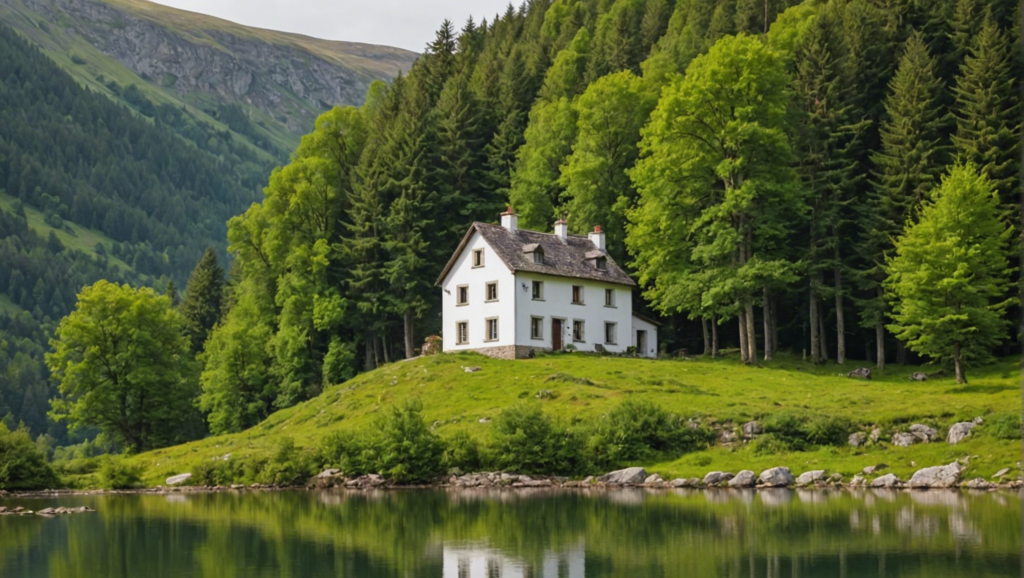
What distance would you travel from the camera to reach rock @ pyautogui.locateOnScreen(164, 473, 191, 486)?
Result: 53.8 m

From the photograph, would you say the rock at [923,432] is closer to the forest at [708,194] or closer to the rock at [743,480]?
the rock at [743,480]

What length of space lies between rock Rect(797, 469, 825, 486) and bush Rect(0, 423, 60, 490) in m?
32.8

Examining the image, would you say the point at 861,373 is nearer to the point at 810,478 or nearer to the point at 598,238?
the point at 598,238

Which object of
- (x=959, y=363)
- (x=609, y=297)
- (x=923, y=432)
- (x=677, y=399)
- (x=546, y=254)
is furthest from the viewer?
(x=609, y=297)

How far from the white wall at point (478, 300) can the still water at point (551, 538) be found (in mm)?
24965

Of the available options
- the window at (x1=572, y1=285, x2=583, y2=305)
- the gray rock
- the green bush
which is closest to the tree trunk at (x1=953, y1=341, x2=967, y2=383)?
the gray rock

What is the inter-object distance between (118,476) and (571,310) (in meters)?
26.2

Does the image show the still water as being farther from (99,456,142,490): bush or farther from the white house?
the white house

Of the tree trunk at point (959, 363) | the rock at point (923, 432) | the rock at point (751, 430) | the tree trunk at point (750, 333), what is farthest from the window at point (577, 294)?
the rock at point (923, 432)

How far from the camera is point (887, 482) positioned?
39.9m

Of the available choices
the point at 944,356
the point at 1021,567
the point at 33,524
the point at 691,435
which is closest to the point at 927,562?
the point at 1021,567

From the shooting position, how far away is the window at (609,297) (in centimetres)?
6981

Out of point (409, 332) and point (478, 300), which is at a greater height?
point (478, 300)

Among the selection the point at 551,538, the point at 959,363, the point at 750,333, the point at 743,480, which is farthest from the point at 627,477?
the point at 750,333
